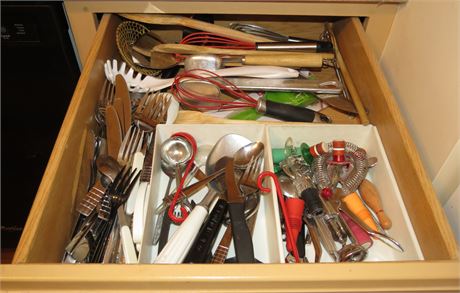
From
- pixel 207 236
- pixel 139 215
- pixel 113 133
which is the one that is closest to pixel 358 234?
pixel 207 236

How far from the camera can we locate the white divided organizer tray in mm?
542

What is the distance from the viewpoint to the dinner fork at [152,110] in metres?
0.69

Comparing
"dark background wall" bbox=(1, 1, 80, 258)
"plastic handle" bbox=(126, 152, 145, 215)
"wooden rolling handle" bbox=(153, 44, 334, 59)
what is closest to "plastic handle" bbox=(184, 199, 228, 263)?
"plastic handle" bbox=(126, 152, 145, 215)

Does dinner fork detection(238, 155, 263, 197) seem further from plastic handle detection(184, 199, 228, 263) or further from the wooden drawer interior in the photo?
the wooden drawer interior

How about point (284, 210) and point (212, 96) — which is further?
point (212, 96)

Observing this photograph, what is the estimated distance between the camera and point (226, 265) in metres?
0.41

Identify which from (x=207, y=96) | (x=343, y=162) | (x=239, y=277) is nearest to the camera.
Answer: (x=239, y=277)

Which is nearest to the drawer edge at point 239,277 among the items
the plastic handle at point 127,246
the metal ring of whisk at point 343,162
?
the plastic handle at point 127,246

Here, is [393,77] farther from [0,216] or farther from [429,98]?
[0,216]

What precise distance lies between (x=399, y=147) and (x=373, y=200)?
0.30ft

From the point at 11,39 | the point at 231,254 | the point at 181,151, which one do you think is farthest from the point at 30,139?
the point at 231,254

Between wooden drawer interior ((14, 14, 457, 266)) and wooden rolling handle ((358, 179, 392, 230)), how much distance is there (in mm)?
42

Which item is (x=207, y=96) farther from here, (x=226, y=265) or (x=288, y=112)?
(x=226, y=265)

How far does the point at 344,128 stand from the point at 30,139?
667 mm
